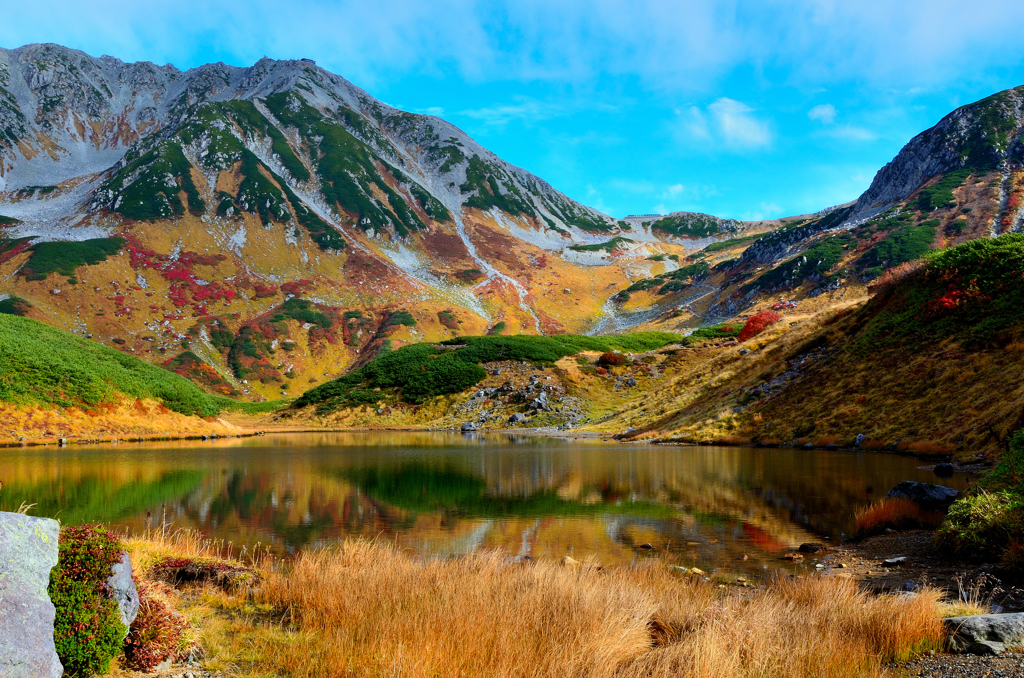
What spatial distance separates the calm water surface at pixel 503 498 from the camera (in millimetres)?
13078

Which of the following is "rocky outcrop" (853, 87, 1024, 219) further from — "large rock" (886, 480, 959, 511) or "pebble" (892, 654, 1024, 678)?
"pebble" (892, 654, 1024, 678)

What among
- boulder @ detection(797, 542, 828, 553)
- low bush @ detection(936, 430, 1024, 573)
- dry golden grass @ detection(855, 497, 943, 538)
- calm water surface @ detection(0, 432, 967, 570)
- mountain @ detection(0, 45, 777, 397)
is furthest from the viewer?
mountain @ detection(0, 45, 777, 397)

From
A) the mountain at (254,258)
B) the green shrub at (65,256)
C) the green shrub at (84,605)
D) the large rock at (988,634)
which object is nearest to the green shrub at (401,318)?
the mountain at (254,258)

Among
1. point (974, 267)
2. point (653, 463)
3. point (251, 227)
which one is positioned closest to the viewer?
point (653, 463)

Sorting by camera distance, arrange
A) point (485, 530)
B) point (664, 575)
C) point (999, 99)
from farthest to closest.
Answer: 1. point (999, 99)
2. point (485, 530)
3. point (664, 575)

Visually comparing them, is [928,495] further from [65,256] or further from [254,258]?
[254,258]

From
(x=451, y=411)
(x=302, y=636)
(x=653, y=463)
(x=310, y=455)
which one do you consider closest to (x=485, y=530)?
(x=302, y=636)

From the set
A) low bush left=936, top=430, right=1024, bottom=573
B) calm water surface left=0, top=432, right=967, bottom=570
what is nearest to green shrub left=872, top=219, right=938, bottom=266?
calm water surface left=0, top=432, right=967, bottom=570

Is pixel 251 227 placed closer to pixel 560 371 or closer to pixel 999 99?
pixel 560 371

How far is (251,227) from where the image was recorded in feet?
444

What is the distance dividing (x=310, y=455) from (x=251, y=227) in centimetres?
11853

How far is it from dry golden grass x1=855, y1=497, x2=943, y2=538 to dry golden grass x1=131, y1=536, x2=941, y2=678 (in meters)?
5.90

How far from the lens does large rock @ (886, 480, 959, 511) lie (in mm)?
13105

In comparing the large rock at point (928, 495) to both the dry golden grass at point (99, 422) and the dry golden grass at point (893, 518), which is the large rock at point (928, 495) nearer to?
the dry golden grass at point (893, 518)
